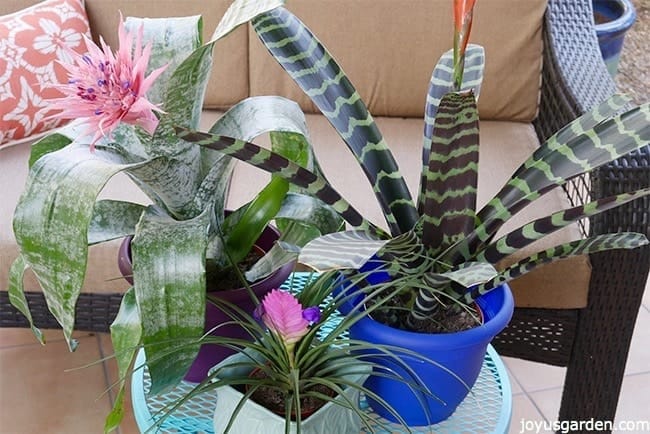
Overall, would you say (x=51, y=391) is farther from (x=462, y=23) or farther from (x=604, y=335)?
(x=462, y=23)

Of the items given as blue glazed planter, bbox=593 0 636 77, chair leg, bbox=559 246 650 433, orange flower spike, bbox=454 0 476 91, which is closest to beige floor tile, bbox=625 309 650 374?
chair leg, bbox=559 246 650 433

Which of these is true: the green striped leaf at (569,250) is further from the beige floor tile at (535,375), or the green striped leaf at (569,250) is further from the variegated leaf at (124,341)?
the beige floor tile at (535,375)

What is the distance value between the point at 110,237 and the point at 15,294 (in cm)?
13

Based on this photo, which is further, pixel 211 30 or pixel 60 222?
pixel 211 30

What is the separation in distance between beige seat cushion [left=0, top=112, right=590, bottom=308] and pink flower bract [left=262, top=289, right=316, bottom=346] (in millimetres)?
531

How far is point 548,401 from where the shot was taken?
1.77 m

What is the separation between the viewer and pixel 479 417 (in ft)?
3.21

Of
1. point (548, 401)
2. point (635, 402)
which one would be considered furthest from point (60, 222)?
point (635, 402)

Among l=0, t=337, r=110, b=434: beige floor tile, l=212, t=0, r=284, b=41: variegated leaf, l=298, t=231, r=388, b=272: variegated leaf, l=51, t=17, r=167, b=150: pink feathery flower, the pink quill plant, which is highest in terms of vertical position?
l=212, t=0, r=284, b=41: variegated leaf

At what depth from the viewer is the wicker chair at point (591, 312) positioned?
4.39ft

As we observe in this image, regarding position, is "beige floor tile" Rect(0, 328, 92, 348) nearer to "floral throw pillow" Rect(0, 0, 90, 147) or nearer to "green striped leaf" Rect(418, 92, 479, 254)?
"floral throw pillow" Rect(0, 0, 90, 147)

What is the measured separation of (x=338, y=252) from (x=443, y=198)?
0.16 m

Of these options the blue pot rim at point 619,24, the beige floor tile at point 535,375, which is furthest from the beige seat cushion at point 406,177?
the blue pot rim at point 619,24

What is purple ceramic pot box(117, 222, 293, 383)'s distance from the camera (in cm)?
90
